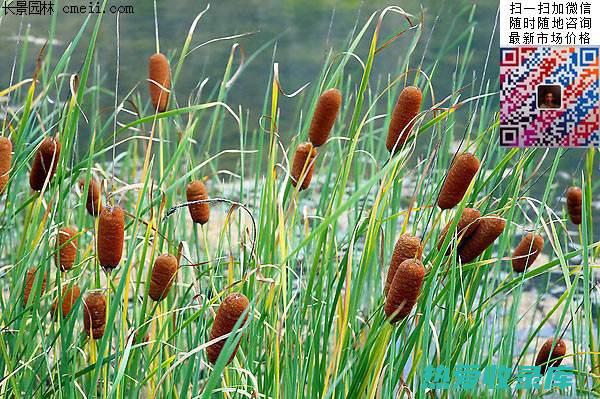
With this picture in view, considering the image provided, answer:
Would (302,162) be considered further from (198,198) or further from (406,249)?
(406,249)

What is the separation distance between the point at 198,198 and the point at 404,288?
540 millimetres

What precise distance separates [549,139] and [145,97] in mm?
3885

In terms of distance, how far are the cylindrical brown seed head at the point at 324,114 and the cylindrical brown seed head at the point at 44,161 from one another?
0.39 metres

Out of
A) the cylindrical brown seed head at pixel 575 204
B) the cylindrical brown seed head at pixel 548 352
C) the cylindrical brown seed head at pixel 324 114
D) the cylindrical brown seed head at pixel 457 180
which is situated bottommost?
the cylindrical brown seed head at pixel 548 352

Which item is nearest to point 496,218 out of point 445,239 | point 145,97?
point 445,239

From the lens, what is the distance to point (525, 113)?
6.34 ft

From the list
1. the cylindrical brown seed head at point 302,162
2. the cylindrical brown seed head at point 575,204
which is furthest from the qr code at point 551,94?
the cylindrical brown seed head at point 302,162

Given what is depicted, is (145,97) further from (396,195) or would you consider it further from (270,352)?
(270,352)

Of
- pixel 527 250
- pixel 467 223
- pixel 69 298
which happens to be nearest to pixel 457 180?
pixel 467 223

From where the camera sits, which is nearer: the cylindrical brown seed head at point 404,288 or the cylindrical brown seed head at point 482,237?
the cylindrical brown seed head at point 404,288

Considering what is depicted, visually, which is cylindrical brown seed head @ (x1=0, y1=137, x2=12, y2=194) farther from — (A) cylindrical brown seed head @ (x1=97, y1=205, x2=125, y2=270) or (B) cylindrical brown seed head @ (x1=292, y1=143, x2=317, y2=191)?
(B) cylindrical brown seed head @ (x1=292, y1=143, x2=317, y2=191)

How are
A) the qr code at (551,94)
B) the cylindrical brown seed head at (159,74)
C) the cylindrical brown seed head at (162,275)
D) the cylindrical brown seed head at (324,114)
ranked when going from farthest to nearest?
the qr code at (551,94)
the cylindrical brown seed head at (159,74)
the cylindrical brown seed head at (324,114)
the cylindrical brown seed head at (162,275)

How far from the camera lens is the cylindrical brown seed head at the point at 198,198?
159cm

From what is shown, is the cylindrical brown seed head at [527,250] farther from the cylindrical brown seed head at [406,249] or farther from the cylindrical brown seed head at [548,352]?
the cylindrical brown seed head at [406,249]
